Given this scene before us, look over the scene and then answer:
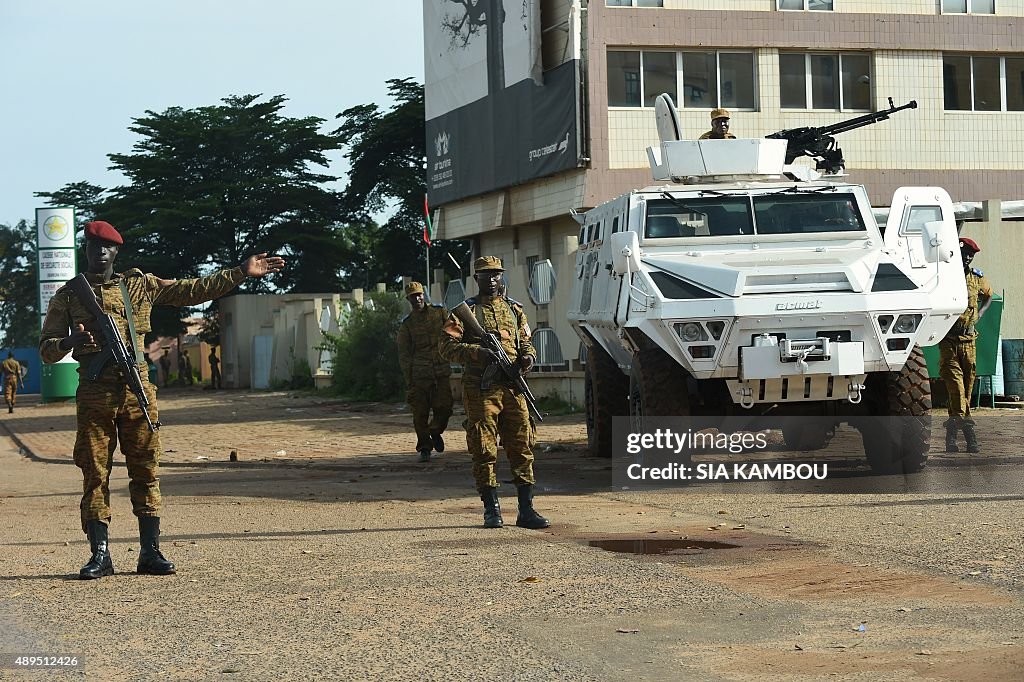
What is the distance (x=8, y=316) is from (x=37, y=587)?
7738 cm

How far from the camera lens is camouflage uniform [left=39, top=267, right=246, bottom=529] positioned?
7891 mm

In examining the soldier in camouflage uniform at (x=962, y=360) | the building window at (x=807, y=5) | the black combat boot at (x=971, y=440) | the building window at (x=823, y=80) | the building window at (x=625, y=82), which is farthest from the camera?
the building window at (x=823, y=80)

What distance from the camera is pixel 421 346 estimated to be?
15523 millimetres

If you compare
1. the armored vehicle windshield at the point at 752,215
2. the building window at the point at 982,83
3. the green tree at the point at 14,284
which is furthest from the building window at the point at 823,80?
the green tree at the point at 14,284

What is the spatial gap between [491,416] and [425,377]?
5.93m

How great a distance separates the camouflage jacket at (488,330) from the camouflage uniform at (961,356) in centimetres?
506

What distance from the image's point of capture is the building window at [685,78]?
93.9 feet

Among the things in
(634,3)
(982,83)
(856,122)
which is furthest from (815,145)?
(982,83)

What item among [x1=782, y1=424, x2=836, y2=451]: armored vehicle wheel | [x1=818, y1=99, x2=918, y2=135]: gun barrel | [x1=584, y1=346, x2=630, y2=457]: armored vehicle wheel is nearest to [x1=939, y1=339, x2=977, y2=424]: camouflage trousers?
[x1=782, y1=424, x2=836, y2=451]: armored vehicle wheel

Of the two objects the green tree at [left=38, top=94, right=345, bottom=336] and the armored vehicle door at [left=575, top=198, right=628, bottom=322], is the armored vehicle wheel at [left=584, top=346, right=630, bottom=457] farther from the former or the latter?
the green tree at [left=38, top=94, right=345, bottom=336]

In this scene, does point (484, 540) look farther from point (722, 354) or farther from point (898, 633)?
point (898, 633)

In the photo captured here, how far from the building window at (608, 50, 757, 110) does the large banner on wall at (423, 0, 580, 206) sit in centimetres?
96

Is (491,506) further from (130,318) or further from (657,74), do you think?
(657,74)
